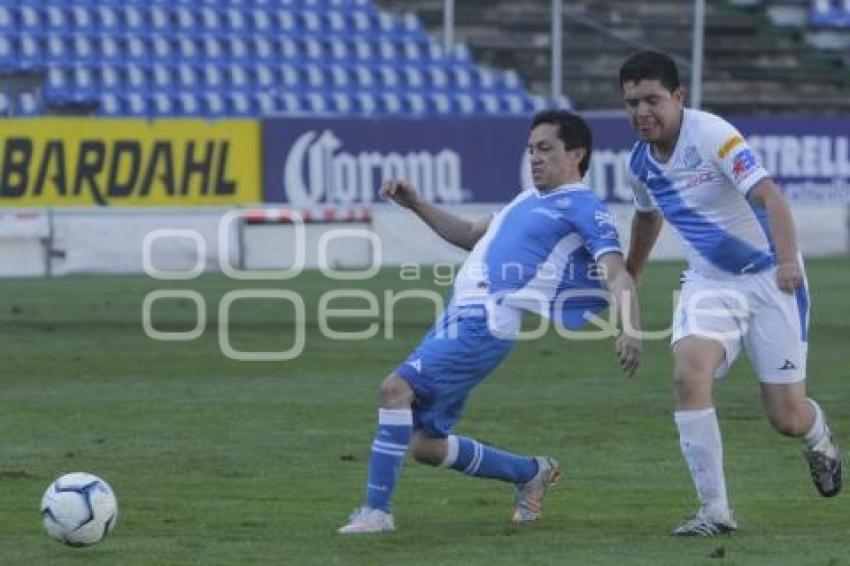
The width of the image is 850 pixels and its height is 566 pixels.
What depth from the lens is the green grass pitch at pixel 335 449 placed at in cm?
930

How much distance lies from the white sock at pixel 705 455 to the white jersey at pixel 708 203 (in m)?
0.66

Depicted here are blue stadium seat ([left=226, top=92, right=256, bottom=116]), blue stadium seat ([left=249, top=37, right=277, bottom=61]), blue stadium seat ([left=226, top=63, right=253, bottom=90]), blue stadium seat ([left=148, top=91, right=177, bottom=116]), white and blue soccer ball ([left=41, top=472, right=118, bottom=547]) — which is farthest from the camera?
blue stadium seat ([left=249, top=37, right=277, bottom=61])

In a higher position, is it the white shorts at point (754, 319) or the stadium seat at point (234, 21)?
the stadium seat at point (234, 21)

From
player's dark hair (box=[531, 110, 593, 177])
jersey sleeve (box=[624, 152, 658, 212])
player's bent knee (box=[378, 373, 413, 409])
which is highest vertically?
player's dark hair (box=[531, 110, 593, 177])

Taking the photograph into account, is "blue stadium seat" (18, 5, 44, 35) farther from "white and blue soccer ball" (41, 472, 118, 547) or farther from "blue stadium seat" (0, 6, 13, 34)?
"white and blue soccer ball" (41, 472, 118, 547)

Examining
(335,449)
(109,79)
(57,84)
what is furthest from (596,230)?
(109,79)

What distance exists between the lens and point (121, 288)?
25.7 m

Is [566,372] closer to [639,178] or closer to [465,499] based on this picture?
[465,499]


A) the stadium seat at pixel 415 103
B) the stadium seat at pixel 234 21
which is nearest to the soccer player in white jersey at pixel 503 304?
the stadium seat at pixel 234 21

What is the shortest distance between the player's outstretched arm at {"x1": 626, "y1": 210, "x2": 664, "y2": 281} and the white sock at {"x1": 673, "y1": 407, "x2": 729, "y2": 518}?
0.84m

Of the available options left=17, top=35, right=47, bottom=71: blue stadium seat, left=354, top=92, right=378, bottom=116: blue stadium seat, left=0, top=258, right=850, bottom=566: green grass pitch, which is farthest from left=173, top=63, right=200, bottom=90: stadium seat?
left=0, top=258, right=850, bottom=566: green grass pitch

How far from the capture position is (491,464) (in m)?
10.1

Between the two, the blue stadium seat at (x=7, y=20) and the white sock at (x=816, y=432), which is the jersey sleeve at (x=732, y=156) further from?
the blue stadium seat at (x=7, y=20)

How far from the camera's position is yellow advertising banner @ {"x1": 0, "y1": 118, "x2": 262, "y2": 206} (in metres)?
28.6
